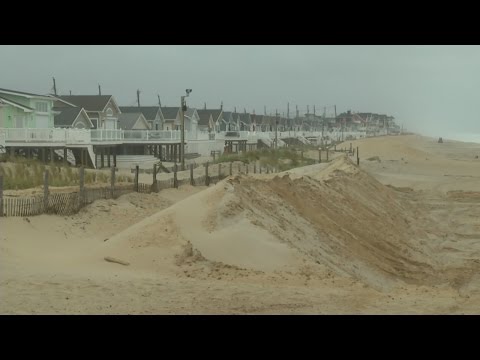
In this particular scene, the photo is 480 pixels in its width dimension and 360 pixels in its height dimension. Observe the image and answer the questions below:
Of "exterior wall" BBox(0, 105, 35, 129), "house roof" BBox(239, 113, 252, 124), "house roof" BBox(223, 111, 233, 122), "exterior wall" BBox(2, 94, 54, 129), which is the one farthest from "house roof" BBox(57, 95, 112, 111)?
"house roof" BBox(239, 113, 252, 124)

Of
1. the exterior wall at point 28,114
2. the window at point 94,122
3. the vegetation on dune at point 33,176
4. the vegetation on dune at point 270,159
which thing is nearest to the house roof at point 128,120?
the window at point 94,122

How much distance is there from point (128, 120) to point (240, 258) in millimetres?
47570

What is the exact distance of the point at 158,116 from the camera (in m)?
64.2

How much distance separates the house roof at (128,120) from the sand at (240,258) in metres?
34.4

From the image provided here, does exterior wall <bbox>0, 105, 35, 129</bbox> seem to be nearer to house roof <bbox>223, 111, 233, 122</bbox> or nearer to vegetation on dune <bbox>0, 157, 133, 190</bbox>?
vegetation on dune <bbox>0, 157, 133, 190</bbox>

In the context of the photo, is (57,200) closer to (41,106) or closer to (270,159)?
(41,106)

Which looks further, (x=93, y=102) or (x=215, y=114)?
(x=215, y=114)

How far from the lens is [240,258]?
40.2 feet

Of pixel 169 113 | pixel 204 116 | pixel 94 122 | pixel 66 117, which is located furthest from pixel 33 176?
pixel 204 116
